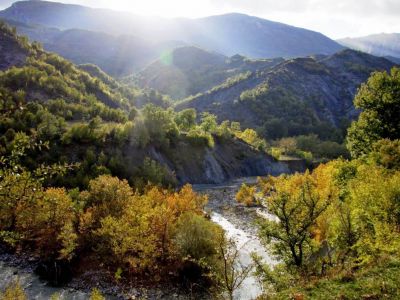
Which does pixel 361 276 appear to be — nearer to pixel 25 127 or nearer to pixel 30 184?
pixel 30 184

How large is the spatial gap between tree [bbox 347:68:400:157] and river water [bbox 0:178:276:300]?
76.2ft

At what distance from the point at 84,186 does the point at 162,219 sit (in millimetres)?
31609

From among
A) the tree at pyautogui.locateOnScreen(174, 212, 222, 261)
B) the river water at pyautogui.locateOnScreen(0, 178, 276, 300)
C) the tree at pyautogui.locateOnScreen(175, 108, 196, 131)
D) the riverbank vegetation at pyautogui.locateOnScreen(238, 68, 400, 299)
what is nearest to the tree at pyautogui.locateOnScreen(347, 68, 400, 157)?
the riverbank vegetation at pyautogui.locateOnScreen(238, 68, 400, 299)

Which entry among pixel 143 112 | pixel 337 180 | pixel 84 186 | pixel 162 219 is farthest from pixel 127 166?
pixel 337 180

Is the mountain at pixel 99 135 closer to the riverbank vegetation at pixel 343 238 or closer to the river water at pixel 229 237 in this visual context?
the river water at pixel 229 237

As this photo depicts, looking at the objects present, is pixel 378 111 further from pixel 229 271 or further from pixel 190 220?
pixel 229 271

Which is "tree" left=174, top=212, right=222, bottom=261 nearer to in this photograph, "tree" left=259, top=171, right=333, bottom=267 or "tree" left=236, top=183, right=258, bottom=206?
"tree" left=259, top=171, right=333, bottom=267

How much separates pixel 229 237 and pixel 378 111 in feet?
101

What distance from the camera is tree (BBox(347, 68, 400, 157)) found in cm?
5753

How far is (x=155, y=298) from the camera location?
41.8 meters

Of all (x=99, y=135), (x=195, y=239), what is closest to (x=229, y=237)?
(x=195, y=239)

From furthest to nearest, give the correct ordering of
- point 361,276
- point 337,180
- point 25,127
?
1. point 25,127
2. point 337,180
3. point 361,276

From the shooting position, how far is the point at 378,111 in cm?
5894

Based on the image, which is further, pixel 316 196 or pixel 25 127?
pixel 25 127
